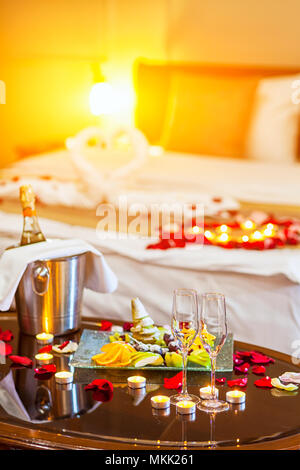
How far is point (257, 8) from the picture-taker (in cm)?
408

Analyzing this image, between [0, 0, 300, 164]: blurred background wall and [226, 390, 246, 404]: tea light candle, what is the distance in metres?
3.33

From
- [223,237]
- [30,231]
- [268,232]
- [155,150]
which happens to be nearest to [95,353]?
[30,231]

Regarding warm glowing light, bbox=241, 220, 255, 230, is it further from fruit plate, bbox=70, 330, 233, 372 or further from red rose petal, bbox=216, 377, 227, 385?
red rose petal, bbox=216, 377, 227, 385

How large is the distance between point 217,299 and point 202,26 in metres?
3.50

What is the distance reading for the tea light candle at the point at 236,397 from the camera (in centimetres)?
113

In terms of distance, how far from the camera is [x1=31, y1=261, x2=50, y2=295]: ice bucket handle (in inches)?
56.7

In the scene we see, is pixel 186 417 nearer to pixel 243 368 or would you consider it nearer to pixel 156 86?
pixel 243 368

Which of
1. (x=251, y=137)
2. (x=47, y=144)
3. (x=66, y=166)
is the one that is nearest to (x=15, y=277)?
(x=66, y=166)

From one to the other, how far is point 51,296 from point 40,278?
48 millimetres

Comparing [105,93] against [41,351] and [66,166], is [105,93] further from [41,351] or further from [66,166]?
[41,351]

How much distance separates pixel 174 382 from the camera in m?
1.20

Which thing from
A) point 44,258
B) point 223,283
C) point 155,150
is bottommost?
point 223,283

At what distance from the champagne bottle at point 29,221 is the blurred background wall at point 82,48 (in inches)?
110

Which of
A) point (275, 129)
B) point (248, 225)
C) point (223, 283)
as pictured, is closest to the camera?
point (223, 283)
